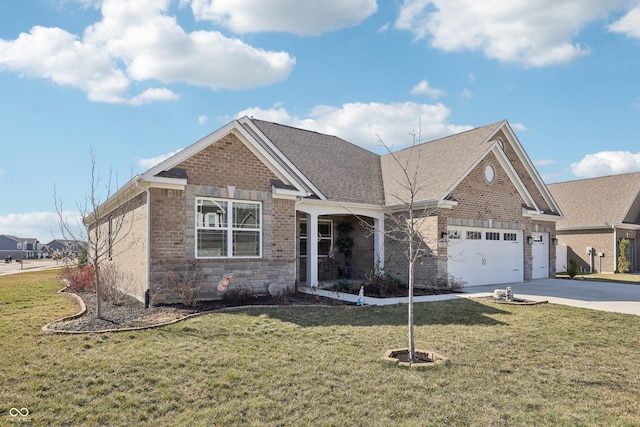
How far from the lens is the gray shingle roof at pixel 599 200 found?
2641 cm

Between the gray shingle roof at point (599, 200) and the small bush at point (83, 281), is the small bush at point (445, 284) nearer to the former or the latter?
the small bush at point (83, 281)

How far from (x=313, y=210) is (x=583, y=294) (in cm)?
961

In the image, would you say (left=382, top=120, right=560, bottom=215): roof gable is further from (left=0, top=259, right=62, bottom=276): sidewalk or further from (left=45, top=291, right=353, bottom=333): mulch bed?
(left=0, top=259, right=62, bottom=276): sidewalk

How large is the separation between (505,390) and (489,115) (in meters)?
17.9

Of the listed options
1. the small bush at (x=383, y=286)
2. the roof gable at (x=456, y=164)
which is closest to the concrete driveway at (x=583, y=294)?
the small bush at (x=383, y=286)

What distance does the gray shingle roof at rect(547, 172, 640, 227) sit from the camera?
26.4m

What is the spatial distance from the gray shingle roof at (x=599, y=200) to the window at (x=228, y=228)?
21.8 m

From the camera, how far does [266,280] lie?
12523 millimetres

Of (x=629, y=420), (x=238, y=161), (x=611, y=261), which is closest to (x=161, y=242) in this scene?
(x=238, y=161)

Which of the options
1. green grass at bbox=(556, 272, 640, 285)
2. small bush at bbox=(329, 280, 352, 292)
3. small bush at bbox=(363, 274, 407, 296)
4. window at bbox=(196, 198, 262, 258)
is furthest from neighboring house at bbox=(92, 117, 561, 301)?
green grass at bbox=(556, 272, 640, 285)

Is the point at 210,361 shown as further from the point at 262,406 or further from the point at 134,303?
the point at 134,303

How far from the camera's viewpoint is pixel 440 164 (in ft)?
58.6

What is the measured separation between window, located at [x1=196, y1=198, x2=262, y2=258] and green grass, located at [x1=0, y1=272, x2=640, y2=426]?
3.06 m

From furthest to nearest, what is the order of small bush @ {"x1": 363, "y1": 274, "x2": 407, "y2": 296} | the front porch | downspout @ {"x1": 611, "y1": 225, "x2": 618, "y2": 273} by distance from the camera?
downspout @ {"x1": 611, "y1": 225, "x2": 618, "y2": 273} < the front porch < small bush @ {"x1": 363, "y1": 274, "x2": 407, "y2": 296}
